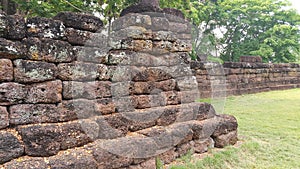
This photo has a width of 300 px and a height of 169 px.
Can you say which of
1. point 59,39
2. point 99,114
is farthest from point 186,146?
point 59,39

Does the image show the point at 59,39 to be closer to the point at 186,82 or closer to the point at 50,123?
the point at 50,123

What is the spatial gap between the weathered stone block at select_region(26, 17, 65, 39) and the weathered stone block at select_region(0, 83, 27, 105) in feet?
1.97

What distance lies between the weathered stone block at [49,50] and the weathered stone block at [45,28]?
0.21 ft

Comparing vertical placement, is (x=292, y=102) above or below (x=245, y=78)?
below

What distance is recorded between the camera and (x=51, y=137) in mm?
2928

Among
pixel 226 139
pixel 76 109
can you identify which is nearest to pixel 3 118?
pixel 76 109

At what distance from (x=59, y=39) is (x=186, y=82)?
2.38 metres

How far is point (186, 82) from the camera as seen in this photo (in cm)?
465

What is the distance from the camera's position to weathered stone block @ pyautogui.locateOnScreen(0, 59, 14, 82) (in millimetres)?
2680

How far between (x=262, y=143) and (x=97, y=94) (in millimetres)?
3813

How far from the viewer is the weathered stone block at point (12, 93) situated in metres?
2.69

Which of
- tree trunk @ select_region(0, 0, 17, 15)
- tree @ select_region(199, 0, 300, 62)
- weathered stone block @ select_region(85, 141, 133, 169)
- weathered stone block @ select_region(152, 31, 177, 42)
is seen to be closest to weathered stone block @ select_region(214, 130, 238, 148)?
weathered stone block @ select_region(152, 31, 177, 42)

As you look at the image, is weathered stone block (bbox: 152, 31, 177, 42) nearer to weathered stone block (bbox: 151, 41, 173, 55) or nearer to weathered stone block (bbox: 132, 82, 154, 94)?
weathered stone block (bbox: 151, 41, 173, 55)

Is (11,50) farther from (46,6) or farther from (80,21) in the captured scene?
(46,6)
